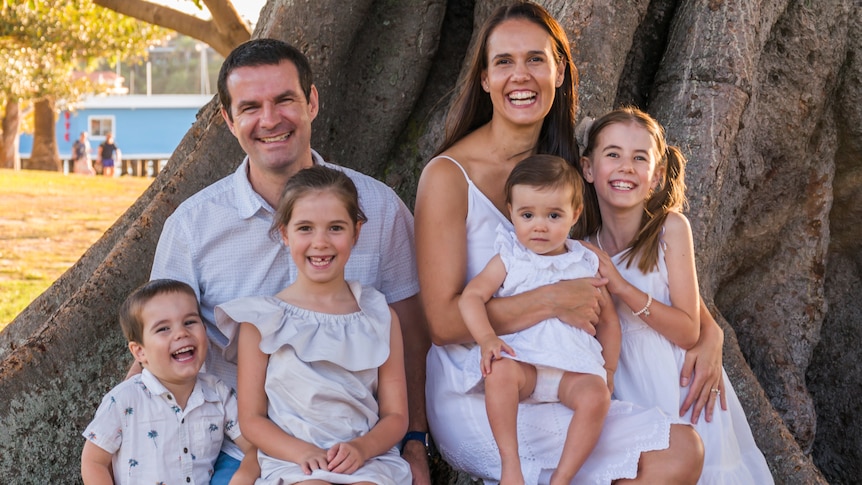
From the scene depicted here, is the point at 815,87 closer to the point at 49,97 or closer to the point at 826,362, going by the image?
the point at 826,362

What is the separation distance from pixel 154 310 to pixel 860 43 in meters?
3.84

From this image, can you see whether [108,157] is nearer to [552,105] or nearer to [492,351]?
[552,105]

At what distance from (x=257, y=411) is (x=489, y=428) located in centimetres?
79

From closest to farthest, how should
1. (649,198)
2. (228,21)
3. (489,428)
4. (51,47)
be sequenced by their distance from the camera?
(489,428) < (649,198) < (228,21) < (51,47)

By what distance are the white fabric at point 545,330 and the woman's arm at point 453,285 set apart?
3 centimetres

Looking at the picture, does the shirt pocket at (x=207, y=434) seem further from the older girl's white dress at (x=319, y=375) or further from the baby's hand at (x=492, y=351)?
the baby's hand at (x=492, y=351)

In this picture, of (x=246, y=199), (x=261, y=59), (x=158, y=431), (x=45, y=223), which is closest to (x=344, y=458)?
(x=158, y=431)

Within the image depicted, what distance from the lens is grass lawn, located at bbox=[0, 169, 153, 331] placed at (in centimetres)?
1105

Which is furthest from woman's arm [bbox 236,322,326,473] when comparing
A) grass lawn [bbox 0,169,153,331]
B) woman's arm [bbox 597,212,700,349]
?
grass lawn [bbox 0,169,153,331]

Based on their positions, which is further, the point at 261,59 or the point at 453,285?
the point at 261,59

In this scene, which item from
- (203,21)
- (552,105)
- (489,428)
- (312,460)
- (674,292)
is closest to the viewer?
(312,460)

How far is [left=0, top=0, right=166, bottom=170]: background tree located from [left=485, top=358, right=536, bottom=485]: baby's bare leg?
21.7 feet

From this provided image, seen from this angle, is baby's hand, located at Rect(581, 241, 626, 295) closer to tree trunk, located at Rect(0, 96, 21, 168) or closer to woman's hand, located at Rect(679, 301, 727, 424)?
woman's hand, located at Rect(679, 301, 727, 424)

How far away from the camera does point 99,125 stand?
4491 cm
